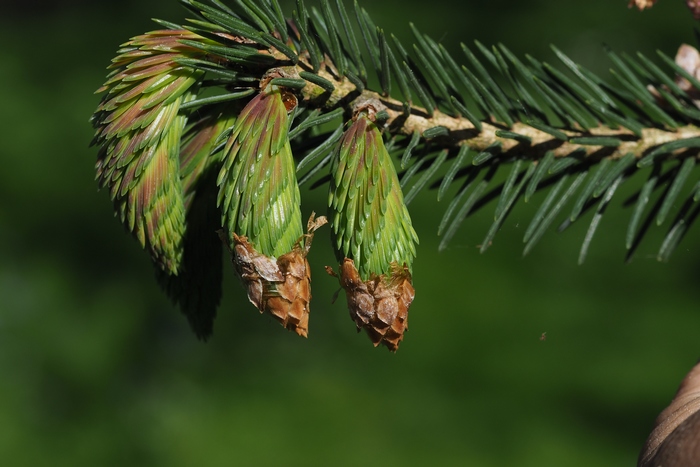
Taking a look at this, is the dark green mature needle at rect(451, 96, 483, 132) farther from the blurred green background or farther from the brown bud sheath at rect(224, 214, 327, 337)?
the blurred green background

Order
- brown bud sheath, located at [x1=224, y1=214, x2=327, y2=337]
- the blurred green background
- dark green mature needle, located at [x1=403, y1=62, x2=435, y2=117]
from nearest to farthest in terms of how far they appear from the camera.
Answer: brown bud sheath, located at [x1=224, y1=214, x2=327, y2=337]
dark green mature needle, located at [x1=403, y1=62, x2=435, y2=117]
the blurred green background

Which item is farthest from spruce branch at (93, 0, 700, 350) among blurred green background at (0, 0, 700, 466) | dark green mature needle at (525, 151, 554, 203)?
blurred green background at (0, 0, 700, 466)

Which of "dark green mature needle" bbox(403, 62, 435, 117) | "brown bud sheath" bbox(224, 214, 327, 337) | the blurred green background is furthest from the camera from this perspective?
the blurred green background

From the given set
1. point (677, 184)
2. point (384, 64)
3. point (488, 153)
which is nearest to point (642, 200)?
point (677, 184)

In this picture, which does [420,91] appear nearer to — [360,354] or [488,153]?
[488,153]

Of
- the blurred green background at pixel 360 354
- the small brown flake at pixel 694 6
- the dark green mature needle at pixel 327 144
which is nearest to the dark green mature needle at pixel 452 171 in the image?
the dark green mature needle at pixel 327 144
